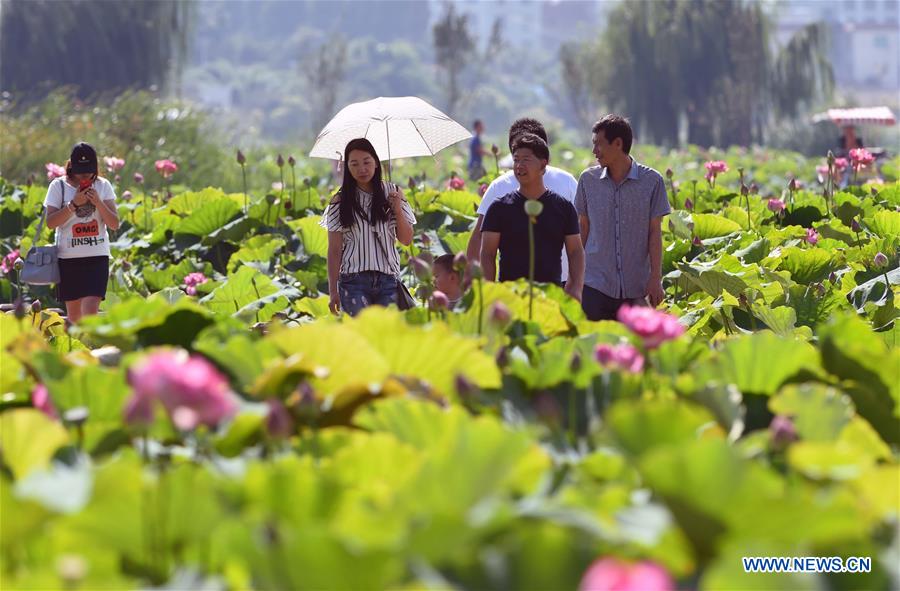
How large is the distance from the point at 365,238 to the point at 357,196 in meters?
0.15

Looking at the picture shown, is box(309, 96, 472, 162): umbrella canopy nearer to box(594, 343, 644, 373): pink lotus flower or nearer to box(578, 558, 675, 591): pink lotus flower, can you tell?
box(594, 343, 644, 373): pink lotus flower

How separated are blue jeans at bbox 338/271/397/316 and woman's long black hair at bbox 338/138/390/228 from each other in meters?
0.20

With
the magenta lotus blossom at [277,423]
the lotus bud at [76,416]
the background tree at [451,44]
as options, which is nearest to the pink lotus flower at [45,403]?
the lotus bud at [76,416]

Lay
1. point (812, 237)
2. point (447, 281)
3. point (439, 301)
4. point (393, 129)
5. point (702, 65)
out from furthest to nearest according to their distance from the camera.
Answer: point (702, 65) < point (393, 129) < point (812, 237) < point (447, 281) < point (439, 301)

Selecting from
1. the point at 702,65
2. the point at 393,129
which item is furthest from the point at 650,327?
the point at 702,65

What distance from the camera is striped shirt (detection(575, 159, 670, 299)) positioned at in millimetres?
4887

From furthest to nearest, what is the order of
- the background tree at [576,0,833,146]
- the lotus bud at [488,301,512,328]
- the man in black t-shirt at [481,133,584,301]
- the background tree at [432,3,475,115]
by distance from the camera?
the background tree at [432,3,475,115], the background tree at [576,0,833,146], the man in black t-shirt at [481,133,584,301], the lotus bud at [488,301,512,328]

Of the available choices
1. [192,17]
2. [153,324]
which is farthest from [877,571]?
[192,17]

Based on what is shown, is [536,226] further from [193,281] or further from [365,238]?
[193,281]

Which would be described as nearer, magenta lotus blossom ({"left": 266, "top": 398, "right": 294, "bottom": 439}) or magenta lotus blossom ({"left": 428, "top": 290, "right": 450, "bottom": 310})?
magenta lotus blossom ({"left": 266, "top": 398, "right": 294, "bottom": 439})

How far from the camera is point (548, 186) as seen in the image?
203 inches

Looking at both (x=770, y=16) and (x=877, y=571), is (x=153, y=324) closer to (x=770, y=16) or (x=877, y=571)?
(x=877, y=571)

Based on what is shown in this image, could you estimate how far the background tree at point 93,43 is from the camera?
1329 inches

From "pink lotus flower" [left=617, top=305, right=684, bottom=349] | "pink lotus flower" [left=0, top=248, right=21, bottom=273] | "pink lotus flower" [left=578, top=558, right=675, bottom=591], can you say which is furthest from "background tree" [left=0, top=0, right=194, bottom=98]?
"pink lotus flower" [left=578, top=558, right=675, bottom=591]
